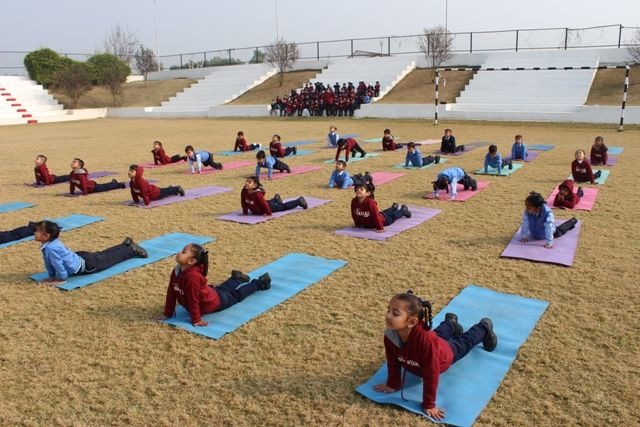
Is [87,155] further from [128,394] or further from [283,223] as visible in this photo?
[128,394]

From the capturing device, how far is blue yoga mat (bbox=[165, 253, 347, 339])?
4.75 meters

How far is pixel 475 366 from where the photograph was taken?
157 inches

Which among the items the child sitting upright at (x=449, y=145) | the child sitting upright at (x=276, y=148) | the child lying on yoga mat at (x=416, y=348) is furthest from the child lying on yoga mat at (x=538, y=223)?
the child sitting upright at (x=276, y=148)

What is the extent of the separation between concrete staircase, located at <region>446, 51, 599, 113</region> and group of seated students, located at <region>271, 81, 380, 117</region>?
548 centimetres

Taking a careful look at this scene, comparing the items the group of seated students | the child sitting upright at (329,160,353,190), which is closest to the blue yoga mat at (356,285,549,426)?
the child sitting upright at (329,160,353,190)

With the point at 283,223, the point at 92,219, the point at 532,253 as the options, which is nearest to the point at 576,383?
the point at 532,253

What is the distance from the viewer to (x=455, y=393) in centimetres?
365

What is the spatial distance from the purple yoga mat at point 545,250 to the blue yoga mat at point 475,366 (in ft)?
4.09

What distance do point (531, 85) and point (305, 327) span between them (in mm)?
29133

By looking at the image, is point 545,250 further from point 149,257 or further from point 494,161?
point 494,161

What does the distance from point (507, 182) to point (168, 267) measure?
7.56 metres

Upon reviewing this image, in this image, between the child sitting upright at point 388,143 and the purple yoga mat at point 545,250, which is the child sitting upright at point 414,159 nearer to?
the child sitting upright at point 388,143

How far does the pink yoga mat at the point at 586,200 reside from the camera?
8.71 m

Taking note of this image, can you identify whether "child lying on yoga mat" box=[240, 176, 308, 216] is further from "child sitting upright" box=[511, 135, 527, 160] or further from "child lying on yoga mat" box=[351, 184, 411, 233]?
"child sitting upright" box=[511, 135, 527, 160]
